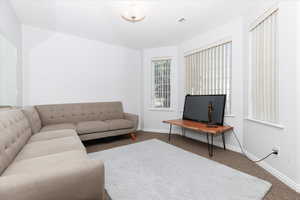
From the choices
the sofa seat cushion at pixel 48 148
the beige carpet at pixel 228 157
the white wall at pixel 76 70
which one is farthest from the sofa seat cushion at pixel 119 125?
the sofa seat cushion at pixel 48 148

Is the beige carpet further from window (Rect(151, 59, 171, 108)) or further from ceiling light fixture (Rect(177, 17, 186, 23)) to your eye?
ceiling light fixture (Rect(177, 17, 186, 23))

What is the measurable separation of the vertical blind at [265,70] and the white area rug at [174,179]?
1.01m

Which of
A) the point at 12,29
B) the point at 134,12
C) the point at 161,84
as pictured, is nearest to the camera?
the point at 134,12

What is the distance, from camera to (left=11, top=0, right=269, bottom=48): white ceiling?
87.1 inches

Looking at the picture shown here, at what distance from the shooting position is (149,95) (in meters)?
4.36

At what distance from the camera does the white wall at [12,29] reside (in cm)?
203

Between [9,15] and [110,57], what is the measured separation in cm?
207

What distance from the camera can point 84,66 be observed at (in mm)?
3566

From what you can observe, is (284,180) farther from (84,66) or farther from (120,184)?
(84,66)

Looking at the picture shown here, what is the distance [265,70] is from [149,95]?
2.86 meters

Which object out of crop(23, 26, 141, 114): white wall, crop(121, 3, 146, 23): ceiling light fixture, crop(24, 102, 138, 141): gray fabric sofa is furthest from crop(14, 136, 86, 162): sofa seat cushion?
crop(121, 3, 146, 23): ceiling light fixture

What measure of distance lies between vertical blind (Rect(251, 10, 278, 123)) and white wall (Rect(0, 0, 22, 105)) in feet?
12.5

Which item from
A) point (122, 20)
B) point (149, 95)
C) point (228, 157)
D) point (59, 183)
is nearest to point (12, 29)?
point (122, 20)

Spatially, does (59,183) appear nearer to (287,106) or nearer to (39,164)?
(39,164)
